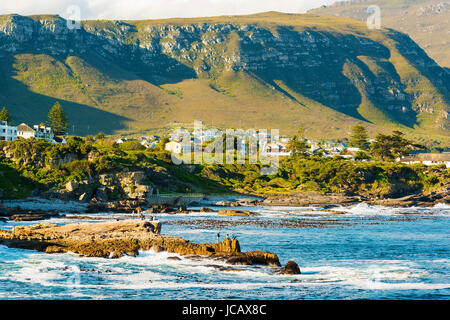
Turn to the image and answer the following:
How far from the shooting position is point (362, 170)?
13100 cm

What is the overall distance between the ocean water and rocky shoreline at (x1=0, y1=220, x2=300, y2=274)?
3.25 feet

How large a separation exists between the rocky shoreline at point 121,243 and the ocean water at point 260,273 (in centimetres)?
99

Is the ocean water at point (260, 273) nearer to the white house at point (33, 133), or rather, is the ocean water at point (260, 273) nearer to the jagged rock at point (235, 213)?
the jagged rock at point (235, 213)

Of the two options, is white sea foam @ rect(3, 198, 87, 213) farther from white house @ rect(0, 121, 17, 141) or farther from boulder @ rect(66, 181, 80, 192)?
white house @ rect(0, 121, 17, 141)

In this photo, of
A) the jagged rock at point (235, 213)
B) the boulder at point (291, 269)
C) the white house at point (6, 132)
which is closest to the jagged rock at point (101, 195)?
the jagged rock at point (235, 213)

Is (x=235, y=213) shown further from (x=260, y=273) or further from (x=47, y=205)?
(x=260, y=273)

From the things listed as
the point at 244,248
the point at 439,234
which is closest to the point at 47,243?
the point at 244,248

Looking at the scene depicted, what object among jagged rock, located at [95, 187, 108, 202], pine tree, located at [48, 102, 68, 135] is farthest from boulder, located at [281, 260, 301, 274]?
pine tree, located at [48, 102, 68, 135]

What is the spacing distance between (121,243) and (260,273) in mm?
12241

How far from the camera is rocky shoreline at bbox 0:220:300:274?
38625 mm

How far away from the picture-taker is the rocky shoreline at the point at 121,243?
38625 millimetres

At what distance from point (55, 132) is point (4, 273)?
130888mm

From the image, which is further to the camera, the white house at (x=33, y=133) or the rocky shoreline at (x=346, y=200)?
the white house at (x=33, y=133)

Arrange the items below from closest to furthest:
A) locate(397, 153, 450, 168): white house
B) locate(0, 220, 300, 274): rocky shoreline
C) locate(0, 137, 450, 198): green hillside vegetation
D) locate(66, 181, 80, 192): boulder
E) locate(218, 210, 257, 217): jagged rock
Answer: locate(0, 220, 300, 274): rocky shoreline < locate(218, 210, 257, 217): jagged rock < locate(66, 181, 80, 192): boulder < locate(0, 137, 450, 198): green hillside vegetation < locate(397, 153, 450, 168): white house
